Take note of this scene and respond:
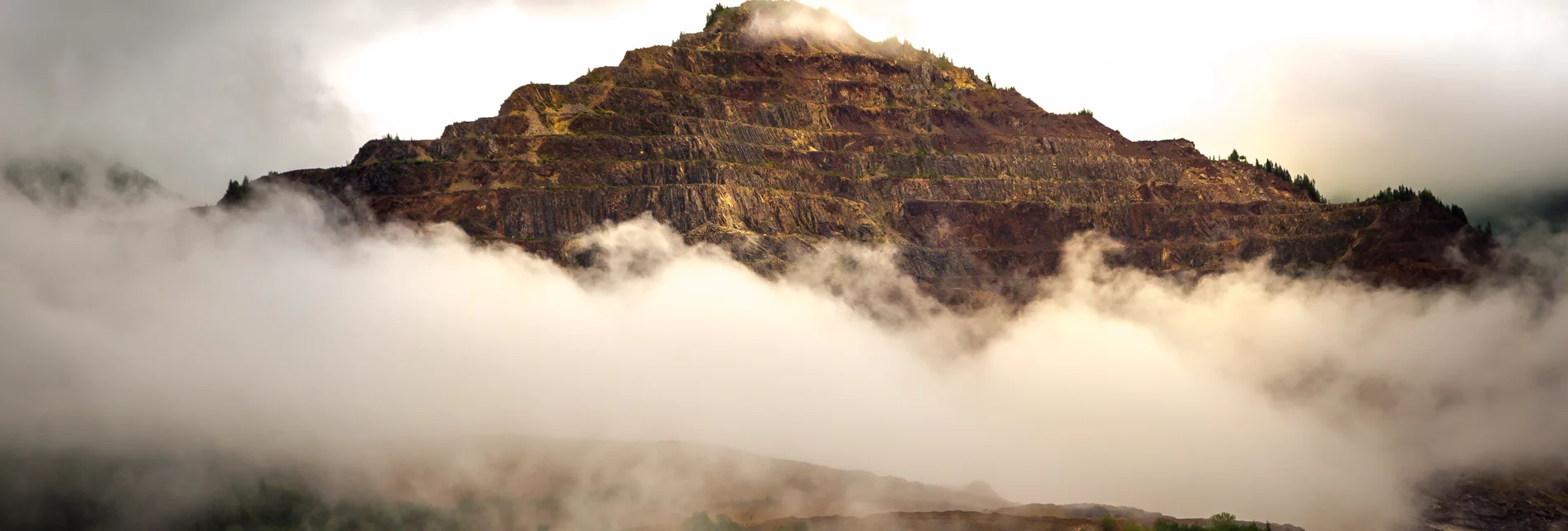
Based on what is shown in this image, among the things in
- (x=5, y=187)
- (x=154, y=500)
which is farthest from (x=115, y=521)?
(x=5, y=187)

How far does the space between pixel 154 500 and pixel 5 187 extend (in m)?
36.5

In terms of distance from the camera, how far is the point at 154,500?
199000mm

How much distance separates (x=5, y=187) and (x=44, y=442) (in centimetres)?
2777

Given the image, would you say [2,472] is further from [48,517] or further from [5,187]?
[5,187]

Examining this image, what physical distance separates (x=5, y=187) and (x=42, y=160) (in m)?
4.79

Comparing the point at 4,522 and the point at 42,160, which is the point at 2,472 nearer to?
the point at 4,522

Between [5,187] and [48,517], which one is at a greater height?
[5,187]

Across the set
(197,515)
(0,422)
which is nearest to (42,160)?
(0,422)

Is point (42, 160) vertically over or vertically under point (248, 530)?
over

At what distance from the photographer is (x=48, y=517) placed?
19062 cm

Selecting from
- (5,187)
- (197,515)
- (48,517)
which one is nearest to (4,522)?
(48,517)

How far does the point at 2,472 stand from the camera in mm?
193250

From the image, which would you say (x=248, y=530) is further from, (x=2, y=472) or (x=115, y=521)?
(x=2, y=472)

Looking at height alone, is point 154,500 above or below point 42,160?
below
